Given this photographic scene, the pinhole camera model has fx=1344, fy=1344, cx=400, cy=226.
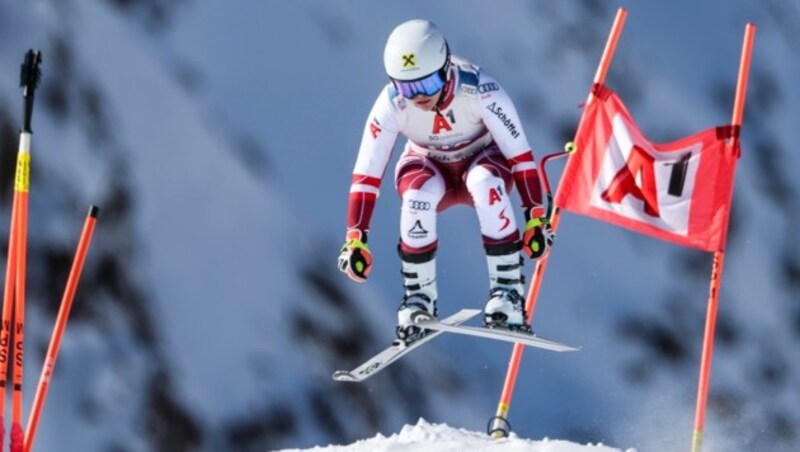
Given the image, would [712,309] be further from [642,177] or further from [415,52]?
[415,52]

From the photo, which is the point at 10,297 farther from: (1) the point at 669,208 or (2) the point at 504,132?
(1) the point at 669,208

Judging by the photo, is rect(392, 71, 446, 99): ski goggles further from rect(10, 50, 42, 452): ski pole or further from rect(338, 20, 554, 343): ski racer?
rect(10, 50, 42, 452): ski pole

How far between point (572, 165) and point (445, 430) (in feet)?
8.97

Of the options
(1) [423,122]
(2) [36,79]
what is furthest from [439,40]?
(2) [36,79]

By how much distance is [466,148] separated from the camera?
26.6ft

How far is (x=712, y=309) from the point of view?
32.5 ft

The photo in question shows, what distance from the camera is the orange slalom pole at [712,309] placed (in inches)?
384

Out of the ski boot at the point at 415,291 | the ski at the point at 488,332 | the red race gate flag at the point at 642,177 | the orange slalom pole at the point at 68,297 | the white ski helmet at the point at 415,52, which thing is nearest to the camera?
the white ski helmet at the point at 415,52

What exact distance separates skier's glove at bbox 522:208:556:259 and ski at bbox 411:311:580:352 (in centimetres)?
48

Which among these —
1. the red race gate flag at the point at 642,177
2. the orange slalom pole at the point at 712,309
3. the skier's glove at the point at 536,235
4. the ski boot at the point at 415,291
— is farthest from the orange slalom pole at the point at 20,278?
the orange slalom pole at the point at 712,309

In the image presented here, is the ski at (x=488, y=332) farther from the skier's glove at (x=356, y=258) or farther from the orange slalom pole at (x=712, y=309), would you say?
the orange slalom pole at (x=712, y=309)

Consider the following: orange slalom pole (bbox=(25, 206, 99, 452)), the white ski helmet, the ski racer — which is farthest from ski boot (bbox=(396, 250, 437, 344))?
orange slalom pole (bbox=(25, 206, 99, 452))

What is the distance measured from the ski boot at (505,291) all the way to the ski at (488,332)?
11 cm

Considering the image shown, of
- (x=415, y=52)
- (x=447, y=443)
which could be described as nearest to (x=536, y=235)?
(x=415, y=52)
